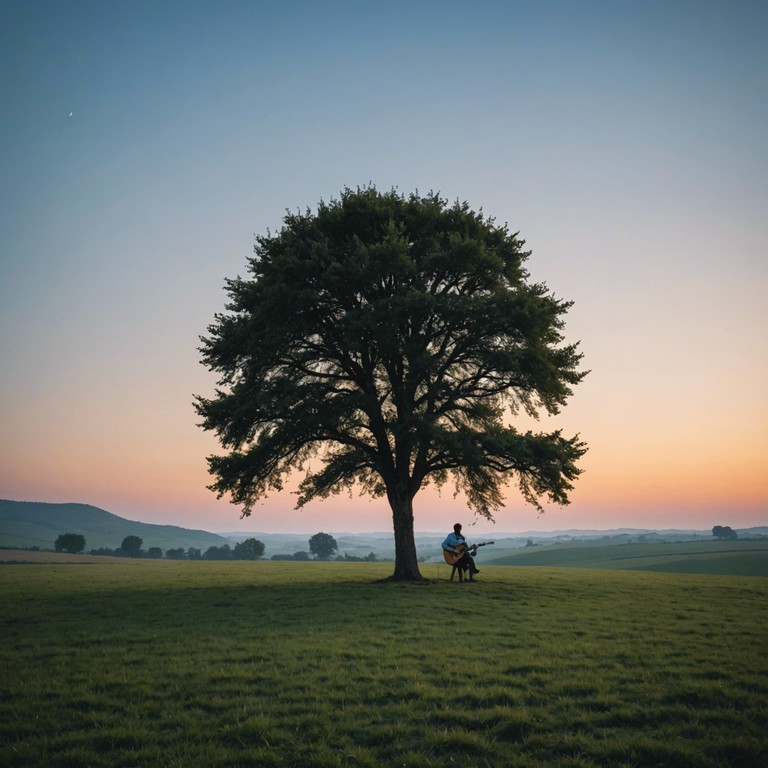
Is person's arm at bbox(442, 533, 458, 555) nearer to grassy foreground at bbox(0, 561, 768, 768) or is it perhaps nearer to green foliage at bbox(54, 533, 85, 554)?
grassy foreground at bbox(0, 561, 768, 768)

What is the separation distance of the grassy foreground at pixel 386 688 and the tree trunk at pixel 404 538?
7.75m

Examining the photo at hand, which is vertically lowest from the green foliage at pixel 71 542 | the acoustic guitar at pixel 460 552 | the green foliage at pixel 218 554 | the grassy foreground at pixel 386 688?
the green foliage at pixel 218 554

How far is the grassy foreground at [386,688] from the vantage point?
5.81 metres

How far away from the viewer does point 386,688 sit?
25.7 ft

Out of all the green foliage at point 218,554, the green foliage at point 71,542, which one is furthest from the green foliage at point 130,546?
the green foliage at point 218,554

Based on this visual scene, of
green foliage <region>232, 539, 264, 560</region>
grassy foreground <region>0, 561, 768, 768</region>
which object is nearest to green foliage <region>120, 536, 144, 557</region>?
green foliage <region>232, 539, 264, 560</region>

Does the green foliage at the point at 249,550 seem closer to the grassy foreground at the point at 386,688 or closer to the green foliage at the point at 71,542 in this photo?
the green foliage at the point at 71,542

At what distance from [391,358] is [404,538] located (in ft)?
28.1

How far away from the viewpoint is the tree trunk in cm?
2339

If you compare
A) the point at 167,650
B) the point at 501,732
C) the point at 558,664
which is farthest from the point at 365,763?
the point at 167,650

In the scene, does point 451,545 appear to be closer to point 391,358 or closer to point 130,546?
point 391,358

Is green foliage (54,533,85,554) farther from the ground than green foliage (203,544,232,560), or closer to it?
farther from the ground

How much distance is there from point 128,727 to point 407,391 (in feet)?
54.0

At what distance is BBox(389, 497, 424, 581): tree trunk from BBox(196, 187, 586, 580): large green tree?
67mm
